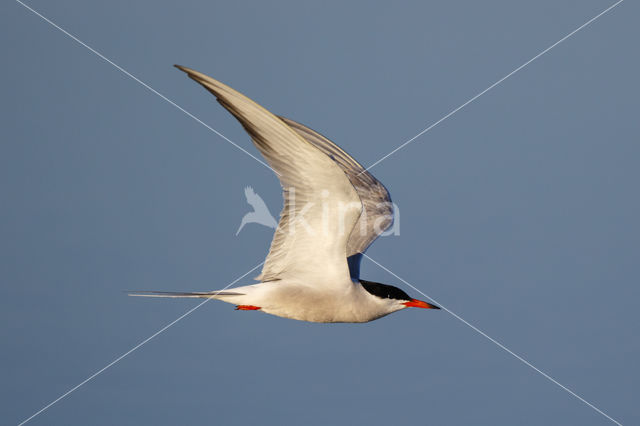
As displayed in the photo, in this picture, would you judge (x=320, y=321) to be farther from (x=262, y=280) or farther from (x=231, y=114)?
(x=231, y=114)

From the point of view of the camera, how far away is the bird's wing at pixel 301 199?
5.66 m

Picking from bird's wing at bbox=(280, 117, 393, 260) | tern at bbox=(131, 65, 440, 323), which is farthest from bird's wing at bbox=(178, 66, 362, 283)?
bird's wing at bbox=(280, 117, 393, 260)

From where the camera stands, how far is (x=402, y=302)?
7539 millimetres

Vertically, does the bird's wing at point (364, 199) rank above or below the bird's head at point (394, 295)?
above

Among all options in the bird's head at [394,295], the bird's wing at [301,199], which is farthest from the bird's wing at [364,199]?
the bird's wing at [301,199]

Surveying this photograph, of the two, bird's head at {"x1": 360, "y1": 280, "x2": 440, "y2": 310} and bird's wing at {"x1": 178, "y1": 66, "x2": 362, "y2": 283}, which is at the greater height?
bird's wing at {"x1": 178, "y1": 66, "x2": 362, "y2": 283}

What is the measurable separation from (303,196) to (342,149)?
198cm

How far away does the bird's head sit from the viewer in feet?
24.4

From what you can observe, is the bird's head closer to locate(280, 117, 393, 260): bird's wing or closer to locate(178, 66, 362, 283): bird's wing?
locate(178, 66, 362, 283): bird's wing

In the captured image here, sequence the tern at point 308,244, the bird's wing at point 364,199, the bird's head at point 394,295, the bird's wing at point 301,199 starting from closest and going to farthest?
the bird's wing at point 301,199, the tern at point 308,244, the bird's head at point 394,295, the bird's wing at point 364,199

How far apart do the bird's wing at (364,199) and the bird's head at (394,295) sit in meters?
0.75

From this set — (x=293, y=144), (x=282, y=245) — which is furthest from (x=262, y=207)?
(x=293, y=144)

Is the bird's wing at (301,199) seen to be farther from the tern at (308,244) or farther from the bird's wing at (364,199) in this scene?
the bird's wing at (364,199)

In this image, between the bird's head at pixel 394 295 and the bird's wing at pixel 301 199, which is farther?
the bird's head at pixel 394 295
